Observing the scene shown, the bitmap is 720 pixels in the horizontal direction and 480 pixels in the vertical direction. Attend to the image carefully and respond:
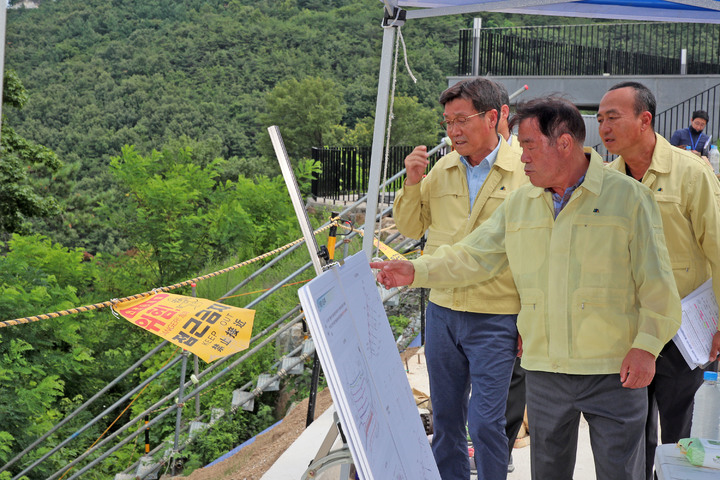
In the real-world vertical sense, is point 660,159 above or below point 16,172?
above

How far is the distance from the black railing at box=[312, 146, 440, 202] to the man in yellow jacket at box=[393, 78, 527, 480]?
1386 cm

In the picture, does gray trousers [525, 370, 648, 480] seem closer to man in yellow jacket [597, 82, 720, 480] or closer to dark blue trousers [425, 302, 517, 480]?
dark blue trousers [425, 302, 517, 480]

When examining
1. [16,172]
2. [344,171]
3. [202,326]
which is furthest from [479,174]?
[16,172]

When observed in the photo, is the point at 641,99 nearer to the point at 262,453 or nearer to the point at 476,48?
the point at 262,453

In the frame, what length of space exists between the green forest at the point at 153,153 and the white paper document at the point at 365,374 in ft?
17.1

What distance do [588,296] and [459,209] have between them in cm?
101

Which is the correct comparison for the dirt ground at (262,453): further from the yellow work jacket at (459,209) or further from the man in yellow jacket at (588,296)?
the man in yellow jacket at (588,296)

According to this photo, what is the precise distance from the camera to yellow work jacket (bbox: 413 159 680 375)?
8.41 feet

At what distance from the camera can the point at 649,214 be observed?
8.57 feet

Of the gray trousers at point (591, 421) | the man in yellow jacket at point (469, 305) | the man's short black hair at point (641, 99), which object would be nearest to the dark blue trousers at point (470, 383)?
the man in yellow jacket at point (469, 305)

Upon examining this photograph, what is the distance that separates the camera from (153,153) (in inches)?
633

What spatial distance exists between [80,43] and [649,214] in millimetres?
67812

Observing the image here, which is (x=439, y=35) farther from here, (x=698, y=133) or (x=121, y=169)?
(x=698, y=133)

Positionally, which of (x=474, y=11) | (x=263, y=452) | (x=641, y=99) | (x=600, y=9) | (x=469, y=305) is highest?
(x=600, y=9)
